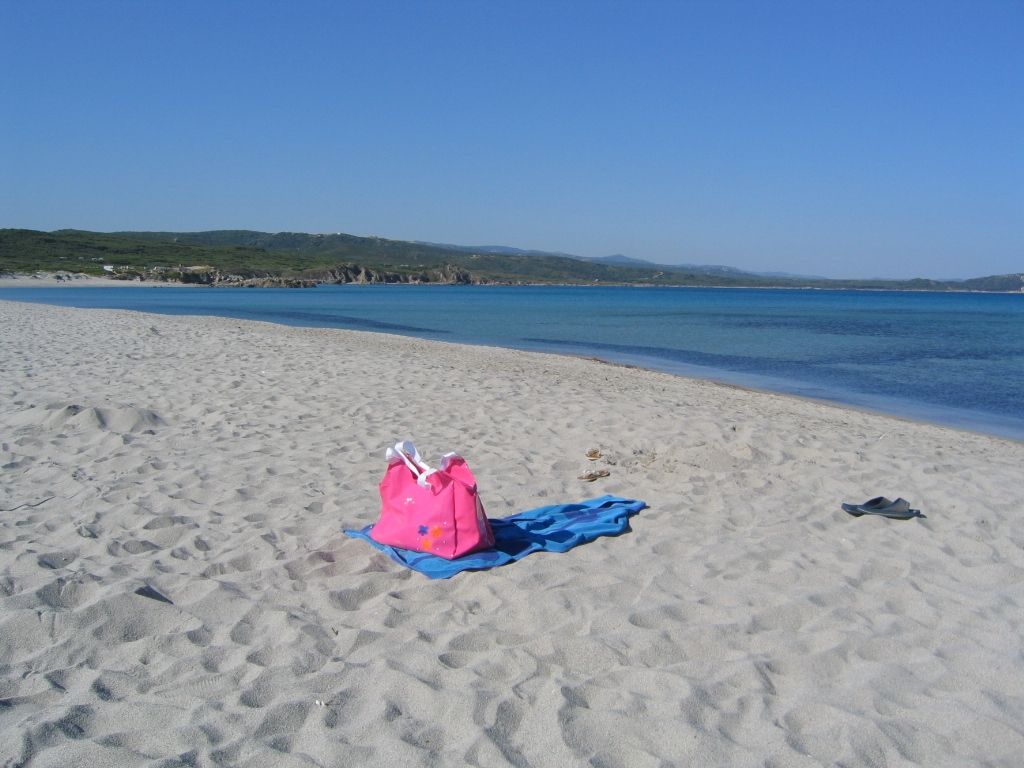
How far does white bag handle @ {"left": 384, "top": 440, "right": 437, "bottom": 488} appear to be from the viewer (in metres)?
4.60

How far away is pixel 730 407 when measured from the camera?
11.2 metres

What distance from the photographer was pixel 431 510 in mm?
4477

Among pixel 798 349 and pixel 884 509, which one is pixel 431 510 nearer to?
pixel 884 509

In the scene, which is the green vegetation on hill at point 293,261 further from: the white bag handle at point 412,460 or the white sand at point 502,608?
the white bag handle at point 412,460

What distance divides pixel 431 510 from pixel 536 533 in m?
0.67

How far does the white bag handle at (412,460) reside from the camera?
4.60m

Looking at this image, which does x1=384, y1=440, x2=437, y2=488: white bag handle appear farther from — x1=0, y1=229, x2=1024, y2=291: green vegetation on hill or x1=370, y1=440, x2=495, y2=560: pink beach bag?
x1=0, y1=229, x2=1024, y2=291: green vegetation on hill

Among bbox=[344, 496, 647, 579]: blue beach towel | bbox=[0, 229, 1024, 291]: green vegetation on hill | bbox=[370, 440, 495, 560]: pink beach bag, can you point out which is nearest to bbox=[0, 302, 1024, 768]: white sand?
bbox=[344, 496, 647, 579]: blue beach towel

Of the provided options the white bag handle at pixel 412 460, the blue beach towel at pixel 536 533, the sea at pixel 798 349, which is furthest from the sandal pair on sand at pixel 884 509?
the sea at pixel 798 349

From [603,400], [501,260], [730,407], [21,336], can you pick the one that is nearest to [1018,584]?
[603,400]

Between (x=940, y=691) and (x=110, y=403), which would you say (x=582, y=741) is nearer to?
(x=940, y=691)

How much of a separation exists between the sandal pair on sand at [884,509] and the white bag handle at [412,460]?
9.48 feet

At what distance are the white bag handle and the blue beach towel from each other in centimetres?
42

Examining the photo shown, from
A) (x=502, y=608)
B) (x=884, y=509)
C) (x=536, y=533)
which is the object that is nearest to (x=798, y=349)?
(x=884, y=509)
